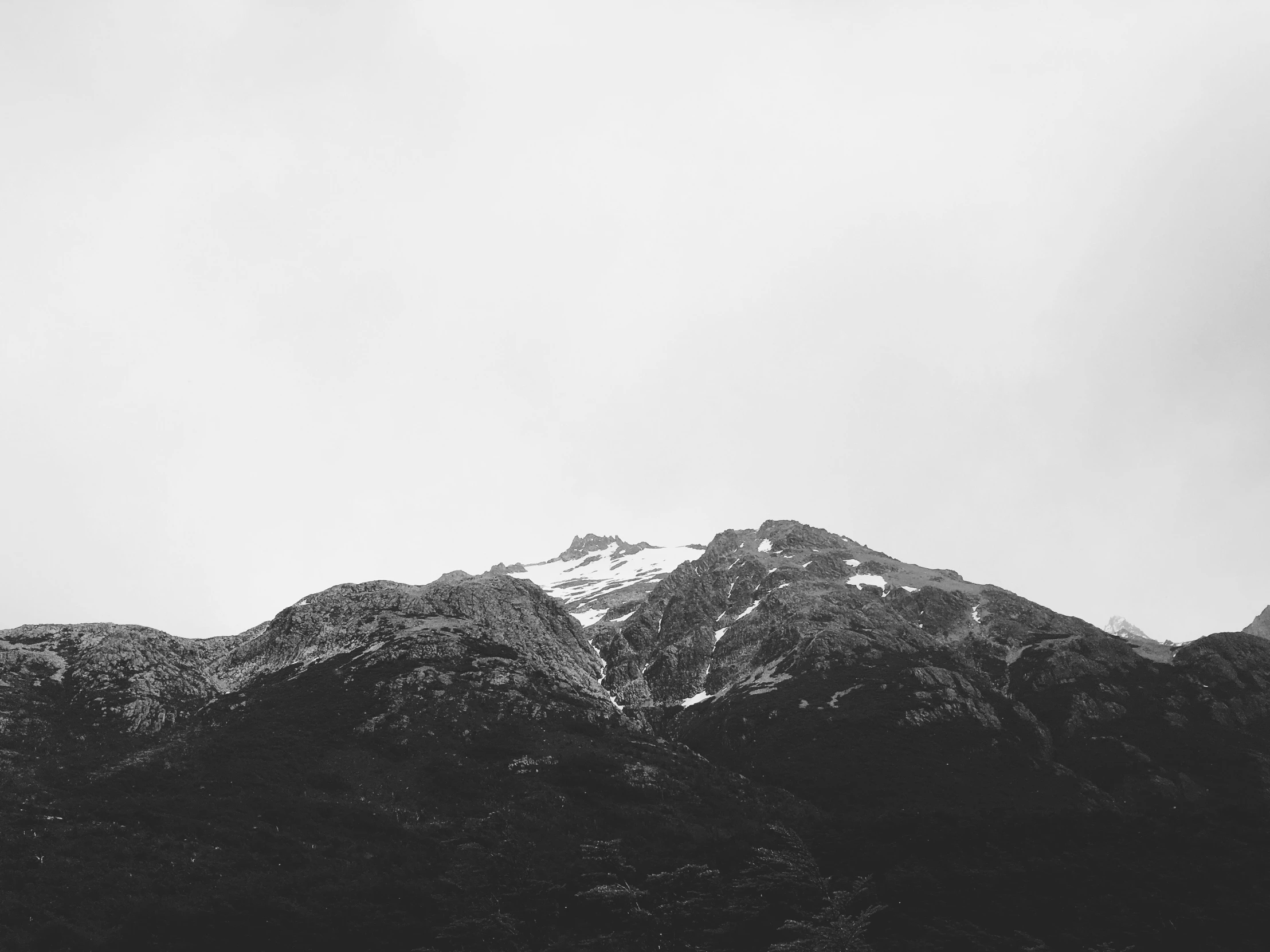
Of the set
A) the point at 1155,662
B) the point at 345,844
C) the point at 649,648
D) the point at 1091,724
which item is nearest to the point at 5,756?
the point at 345,844

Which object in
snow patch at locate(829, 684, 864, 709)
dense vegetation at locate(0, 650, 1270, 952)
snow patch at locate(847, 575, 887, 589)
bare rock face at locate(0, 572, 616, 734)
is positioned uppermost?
snow patch at locate(847, 575, 887, 589)

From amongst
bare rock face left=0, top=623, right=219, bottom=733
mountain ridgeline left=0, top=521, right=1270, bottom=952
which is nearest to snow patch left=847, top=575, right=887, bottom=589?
mountain ridgeline left=0, top=521, right=1270, bottom=952

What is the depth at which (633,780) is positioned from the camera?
8719 centimetres

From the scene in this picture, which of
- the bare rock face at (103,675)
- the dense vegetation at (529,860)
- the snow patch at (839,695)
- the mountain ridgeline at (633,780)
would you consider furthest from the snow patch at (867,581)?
the bare rock face at (103,675)

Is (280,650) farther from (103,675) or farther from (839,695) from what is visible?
(839,695)

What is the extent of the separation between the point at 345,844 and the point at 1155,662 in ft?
429

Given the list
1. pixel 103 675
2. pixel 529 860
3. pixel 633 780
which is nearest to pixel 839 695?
pixel 633 780

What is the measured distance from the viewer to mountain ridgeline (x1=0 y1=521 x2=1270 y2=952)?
186ft

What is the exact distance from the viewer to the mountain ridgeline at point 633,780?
5659 centimetres

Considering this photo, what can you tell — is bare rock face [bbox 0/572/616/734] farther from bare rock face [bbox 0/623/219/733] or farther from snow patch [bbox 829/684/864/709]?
Result: snow patch [bbox 829/684/864/709]

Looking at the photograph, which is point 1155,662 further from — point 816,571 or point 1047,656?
point 816,571

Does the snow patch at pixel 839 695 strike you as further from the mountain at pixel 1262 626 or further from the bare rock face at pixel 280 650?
the mountain at pixel 1262 626

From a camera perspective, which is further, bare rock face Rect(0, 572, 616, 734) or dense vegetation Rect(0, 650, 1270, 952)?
bare rock face Rect(0, 572, 616, 734)

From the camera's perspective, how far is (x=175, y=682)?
104375 mm
